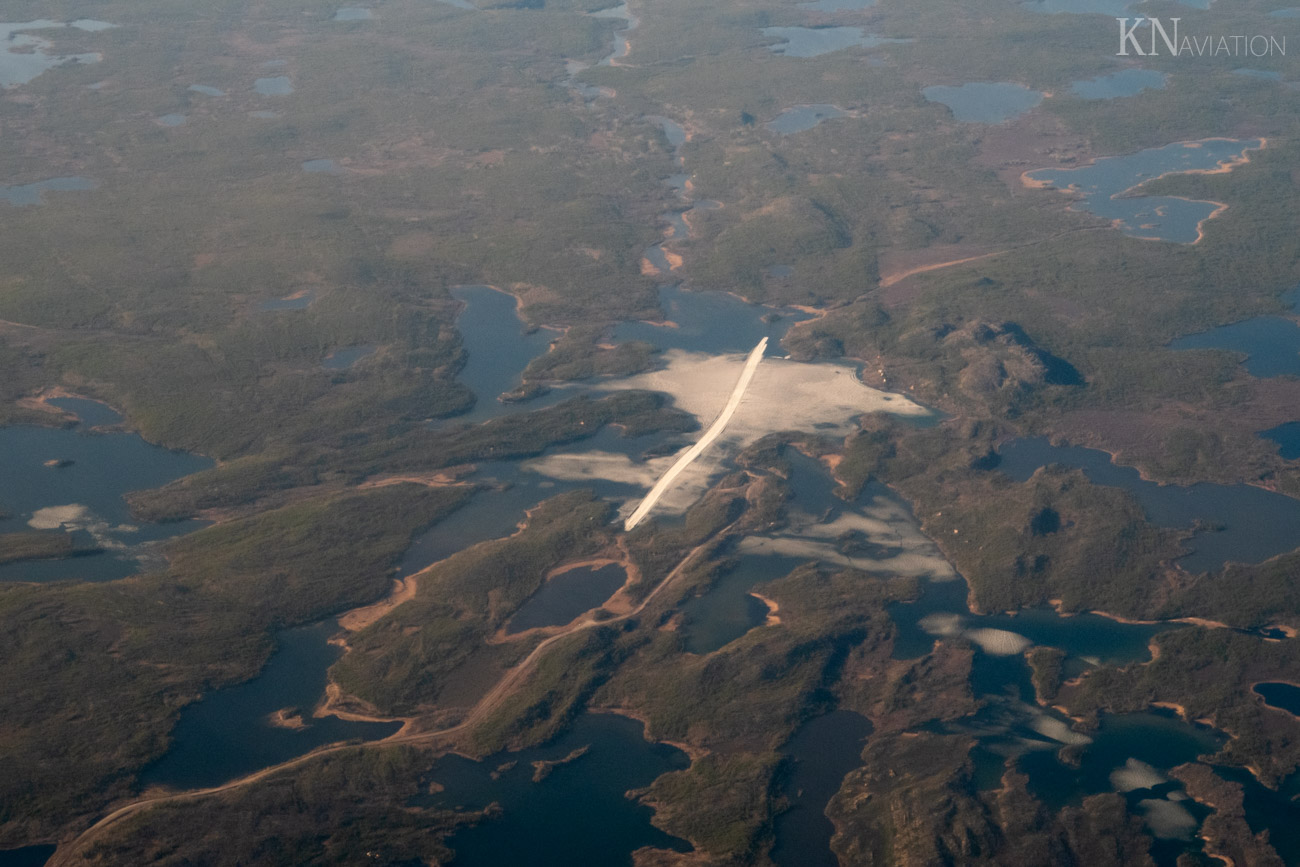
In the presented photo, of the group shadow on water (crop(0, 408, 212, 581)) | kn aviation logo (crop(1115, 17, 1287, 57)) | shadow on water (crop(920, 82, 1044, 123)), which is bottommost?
shadow on water (crop(0, 408, 212, 581))

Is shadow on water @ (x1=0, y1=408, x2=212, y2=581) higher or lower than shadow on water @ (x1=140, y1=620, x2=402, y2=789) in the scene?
higher

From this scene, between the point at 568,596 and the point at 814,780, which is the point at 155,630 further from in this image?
the point at 814,780

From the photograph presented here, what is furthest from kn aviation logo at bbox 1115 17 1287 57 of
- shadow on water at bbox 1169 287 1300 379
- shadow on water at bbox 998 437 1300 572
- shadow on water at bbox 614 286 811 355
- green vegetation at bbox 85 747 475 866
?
green vegetation at bbox 85 747 475 866

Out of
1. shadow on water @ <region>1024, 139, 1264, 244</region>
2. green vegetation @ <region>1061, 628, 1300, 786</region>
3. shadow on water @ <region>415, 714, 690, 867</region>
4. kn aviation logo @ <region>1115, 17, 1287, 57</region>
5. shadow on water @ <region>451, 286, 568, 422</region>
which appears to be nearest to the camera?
shadow on water @ <region>415, 714, 690, 867</region>

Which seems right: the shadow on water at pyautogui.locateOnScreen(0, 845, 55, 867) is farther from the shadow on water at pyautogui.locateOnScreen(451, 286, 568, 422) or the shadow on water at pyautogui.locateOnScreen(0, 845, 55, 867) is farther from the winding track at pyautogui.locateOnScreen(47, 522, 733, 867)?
the shadow on water at pyautogui.locateOnScreen(451, 286, 568, 422)

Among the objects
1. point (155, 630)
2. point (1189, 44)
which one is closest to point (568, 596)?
point (155, 630)

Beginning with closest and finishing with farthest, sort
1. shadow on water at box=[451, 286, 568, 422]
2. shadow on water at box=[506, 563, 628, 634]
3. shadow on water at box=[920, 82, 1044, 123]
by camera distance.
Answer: shadow on water at box=[506, 563, 628, 634], shadow on water at box=[451, 286, 568, 422], shadow on water at box=[920, 82, 1044, 123]

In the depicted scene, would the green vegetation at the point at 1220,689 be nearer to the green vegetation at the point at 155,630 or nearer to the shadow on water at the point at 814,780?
the shadow on water at the point at 814,780
